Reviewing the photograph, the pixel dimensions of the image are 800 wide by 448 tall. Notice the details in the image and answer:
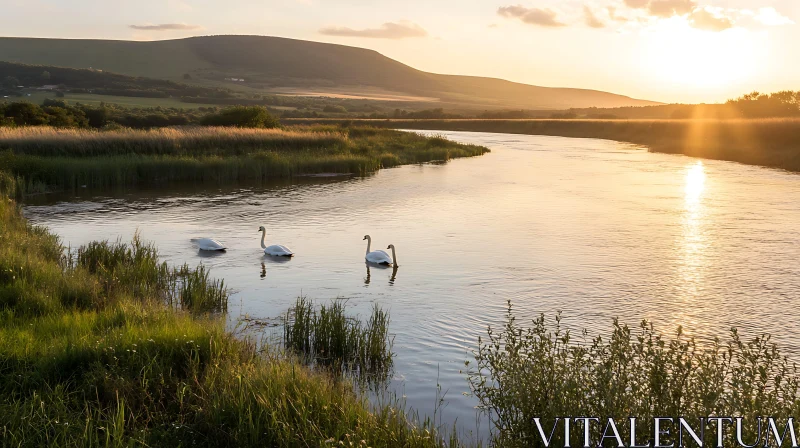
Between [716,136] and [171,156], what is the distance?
3345 centimetres

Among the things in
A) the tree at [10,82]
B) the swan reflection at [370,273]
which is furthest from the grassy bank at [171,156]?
the tree at [10,82]

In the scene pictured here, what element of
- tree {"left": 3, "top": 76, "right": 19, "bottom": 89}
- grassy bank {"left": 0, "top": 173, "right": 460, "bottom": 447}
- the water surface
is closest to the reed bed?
the water surface

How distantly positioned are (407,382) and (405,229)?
9885mm

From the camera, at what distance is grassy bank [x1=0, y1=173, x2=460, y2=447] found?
4883 mm

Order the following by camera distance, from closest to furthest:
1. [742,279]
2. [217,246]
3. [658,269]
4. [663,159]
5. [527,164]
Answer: [742,279]
[658,269]
[217,246]
[527,164]
[663,159]

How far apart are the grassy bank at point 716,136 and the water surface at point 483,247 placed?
8263 millimetres

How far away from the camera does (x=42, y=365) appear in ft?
18.7

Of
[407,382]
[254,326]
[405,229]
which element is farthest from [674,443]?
[405,229]

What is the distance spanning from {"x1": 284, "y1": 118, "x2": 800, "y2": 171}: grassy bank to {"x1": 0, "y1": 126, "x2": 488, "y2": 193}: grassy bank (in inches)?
680

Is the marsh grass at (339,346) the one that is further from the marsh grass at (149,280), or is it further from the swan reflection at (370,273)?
the swan reflection at (370,273)

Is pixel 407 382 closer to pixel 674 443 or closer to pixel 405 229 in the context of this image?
pixel 674 443

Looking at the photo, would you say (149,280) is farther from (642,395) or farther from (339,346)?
(642,395)

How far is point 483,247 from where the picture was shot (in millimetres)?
14695

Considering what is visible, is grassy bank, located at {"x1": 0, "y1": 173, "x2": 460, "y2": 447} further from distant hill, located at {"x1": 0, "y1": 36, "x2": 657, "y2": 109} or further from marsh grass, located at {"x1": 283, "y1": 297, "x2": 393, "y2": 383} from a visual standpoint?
distant hill, located at {"x1": 0, "y1": 36, "x2": 657, "y2": 109}
